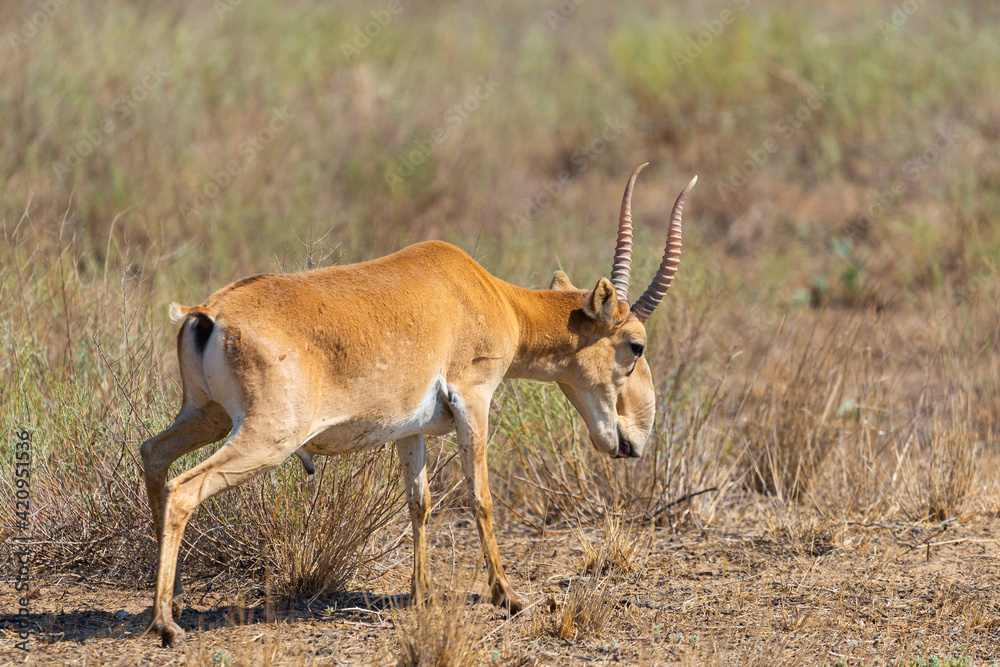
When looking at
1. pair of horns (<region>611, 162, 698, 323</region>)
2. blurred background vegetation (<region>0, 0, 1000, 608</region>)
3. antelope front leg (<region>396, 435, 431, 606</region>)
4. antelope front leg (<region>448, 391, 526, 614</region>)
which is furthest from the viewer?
blurred background vegetation (<region>0, 0, 1000, 608</region>)

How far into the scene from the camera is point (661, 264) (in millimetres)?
5320

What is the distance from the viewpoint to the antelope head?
5324mm

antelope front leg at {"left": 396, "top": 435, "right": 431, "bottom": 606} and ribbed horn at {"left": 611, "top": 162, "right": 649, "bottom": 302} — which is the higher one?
ribbed horn at {"left": 611, "top": 162, "right": 649, "bottom": 302}

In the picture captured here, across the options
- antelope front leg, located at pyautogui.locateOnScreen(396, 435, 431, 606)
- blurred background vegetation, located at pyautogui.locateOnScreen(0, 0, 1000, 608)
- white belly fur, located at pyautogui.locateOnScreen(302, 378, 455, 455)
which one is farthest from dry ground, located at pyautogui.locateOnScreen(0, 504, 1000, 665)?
white belly fur, located at pyautogui.locateOnScreen(302, 378, 455, 455)

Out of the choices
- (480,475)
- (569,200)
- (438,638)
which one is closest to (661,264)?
(480,475)

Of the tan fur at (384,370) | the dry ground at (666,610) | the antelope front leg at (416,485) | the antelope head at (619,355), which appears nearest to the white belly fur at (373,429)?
the tan fur at (384,370)

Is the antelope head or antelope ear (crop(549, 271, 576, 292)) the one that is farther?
antelope ear (crop(549, 271, 576, 292))

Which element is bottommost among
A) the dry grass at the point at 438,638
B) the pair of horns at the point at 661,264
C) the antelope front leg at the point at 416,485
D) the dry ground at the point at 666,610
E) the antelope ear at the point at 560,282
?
the dry ground at the point at 666,610

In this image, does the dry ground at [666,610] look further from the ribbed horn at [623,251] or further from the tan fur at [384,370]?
the ribbed horn at [623,251]

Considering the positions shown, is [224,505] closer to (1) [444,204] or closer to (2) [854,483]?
(2) [854,483]

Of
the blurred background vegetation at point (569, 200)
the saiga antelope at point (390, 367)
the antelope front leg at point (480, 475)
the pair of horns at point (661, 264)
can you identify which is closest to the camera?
the saiga antelope at point (390, 367)

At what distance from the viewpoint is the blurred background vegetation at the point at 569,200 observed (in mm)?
6770

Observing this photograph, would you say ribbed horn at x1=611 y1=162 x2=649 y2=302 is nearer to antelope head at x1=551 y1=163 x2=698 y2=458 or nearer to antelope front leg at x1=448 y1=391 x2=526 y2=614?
antelope head at x1=551 y1=163 x2=698 y2=458

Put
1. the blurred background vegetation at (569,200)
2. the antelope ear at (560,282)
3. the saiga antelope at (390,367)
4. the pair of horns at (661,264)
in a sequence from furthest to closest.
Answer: the blurred background vegetation at (569,200) < the antelope ear at (560,282) < the pair of horns at (661,264) < the saiga antelope at (390,367)
